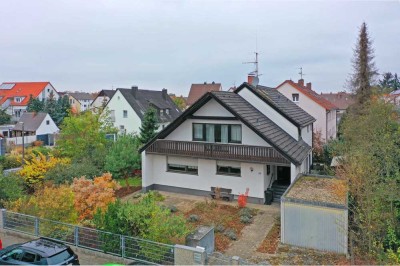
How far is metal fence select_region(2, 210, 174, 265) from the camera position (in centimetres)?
1045

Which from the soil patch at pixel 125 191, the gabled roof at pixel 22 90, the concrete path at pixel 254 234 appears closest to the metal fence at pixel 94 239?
the concrete path at pixel 254 234

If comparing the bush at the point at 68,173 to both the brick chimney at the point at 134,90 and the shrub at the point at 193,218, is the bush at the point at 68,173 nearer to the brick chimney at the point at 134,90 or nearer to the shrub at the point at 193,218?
the shrub at the point at 193,218

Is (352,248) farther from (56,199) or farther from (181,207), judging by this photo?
(56,199)

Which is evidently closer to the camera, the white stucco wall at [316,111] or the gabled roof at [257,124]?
the gabled roof at [257,124]

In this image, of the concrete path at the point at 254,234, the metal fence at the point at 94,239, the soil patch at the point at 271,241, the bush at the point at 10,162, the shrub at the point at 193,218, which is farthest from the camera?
the bush at the point at 10,162

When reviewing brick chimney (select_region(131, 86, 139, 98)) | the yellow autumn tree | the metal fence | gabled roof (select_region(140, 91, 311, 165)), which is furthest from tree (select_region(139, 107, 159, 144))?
brick chimney (select_region(131, 86, 139, 98))

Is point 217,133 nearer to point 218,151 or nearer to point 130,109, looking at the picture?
point 218,151

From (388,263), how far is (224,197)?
10.2 meters

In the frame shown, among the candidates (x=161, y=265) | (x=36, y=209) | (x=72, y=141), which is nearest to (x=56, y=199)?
(x=36, y=209)

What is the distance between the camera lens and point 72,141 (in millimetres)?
27859

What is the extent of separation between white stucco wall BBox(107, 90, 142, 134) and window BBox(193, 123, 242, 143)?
79.2 ft

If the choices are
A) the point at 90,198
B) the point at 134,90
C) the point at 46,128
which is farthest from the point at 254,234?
the point at 46,128

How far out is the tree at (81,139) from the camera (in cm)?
2737

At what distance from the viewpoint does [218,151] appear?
774 inches
